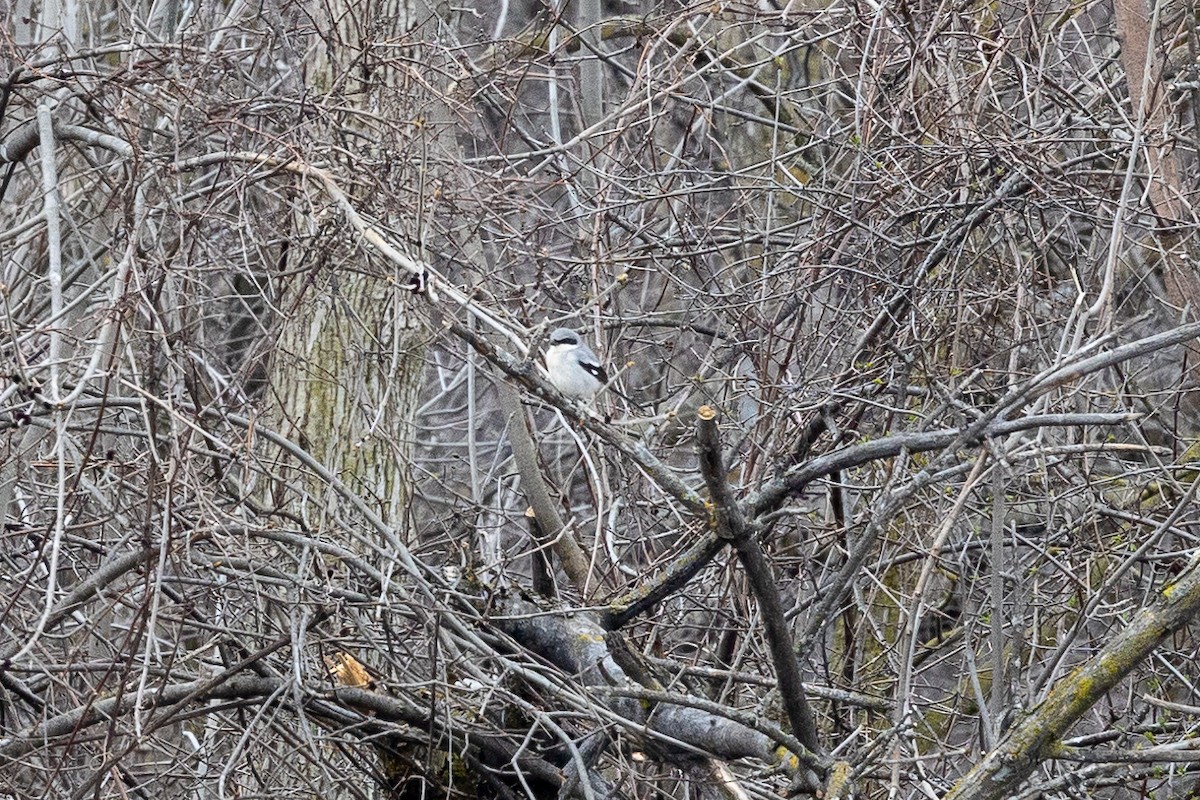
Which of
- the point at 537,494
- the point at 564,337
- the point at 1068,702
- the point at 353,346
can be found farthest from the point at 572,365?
the point at 1068,702

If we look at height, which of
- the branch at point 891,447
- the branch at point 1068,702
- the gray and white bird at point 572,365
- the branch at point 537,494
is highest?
the branch at point 891,447

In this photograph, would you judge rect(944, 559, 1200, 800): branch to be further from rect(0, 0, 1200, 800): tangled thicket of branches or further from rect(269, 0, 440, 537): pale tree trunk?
rect(269, 0, 440, 537): pale tree trunk

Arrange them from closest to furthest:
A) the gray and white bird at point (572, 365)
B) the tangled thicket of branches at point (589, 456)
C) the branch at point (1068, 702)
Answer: the branch at point (1068, 702) → the tangled thicket of branches at point (589, 456) → the gray and white bird at point (572, 365)

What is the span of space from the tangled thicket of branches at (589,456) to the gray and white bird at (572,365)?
191mm

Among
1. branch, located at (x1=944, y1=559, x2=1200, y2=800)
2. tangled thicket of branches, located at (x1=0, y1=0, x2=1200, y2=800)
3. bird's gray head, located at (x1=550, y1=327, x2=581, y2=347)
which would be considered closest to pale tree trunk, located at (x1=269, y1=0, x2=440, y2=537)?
tangled thicket of branches, located at (x1=0, y1=0, x2=1200, y2=800)

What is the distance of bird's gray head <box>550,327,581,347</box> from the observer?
605 cm

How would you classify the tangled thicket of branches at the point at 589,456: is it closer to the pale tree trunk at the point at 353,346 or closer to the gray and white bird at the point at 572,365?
the pale tree trunk at the point at 353,346

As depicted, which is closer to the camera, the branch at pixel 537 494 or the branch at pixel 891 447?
the branch at pixel 891 447

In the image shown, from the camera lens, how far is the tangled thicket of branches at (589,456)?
3.62 metres

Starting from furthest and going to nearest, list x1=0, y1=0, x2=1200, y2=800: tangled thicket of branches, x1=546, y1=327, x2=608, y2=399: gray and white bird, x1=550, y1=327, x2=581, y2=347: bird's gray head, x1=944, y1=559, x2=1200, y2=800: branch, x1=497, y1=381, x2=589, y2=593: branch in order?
x1=550, y1=327, x2=581, y2=347: bird's gray head → x1=546, y1=327, x2=608, y2=399: gray and white bird → x1=497, y1=381, x2=589, y2=593: branch → x1=0, y1=0, x2=1200, y2=800: tangled thicket of branches → x1=944, y1=559, x2=1200, y2=800: branch

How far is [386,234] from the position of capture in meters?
4.47

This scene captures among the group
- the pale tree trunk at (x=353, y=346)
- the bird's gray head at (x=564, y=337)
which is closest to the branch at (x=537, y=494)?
the bird's gray head at (x=564, y=337)

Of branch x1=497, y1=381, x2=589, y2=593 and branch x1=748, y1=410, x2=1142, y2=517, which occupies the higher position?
branch x1=748, y1=410, x2=1142, y2=517

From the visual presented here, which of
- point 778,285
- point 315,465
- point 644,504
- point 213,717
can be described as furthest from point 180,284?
point 778,285
